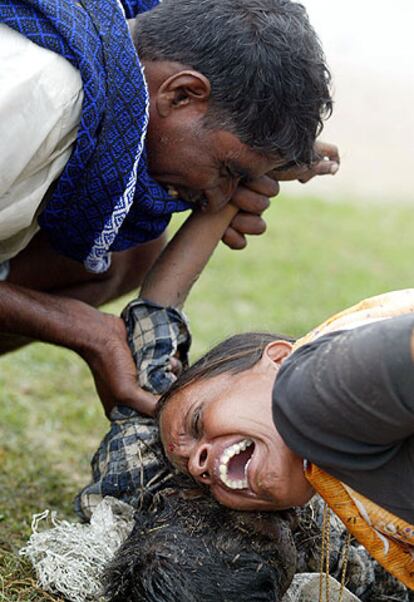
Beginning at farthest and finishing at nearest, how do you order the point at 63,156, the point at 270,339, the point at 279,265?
the point at 279,265, the point at 63,156, the point at 270,339

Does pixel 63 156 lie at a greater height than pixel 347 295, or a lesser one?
greater

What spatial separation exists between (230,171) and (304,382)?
1.33 meters

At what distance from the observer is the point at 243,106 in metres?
3.46

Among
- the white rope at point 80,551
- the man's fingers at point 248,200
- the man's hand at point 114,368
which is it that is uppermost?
the man's fingers at point 248,200

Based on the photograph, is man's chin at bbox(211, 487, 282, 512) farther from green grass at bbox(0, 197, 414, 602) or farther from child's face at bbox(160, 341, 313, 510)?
green grass at bbox(0, 197, 414, 602)

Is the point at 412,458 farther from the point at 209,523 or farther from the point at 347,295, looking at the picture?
the point at 347,295

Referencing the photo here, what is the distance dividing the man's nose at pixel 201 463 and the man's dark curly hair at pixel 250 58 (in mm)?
1078

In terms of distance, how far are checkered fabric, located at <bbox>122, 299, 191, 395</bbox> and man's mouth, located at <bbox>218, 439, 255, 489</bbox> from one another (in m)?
0.75

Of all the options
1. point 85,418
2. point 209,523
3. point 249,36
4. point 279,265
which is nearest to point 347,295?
point 279,265

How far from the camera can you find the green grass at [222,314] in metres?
4.20

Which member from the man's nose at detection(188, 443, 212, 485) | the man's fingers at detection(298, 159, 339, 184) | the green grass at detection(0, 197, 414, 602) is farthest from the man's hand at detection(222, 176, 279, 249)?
the man's nose at detection(188, 443, 212, 485)

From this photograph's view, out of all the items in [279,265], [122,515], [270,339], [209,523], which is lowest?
[279,265]

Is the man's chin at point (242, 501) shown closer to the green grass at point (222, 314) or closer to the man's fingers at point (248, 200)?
the green grass at point (222, 314)

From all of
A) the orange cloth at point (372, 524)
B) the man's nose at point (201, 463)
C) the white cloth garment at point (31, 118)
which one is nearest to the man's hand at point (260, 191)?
the white cloth garment at point (31, 118)
